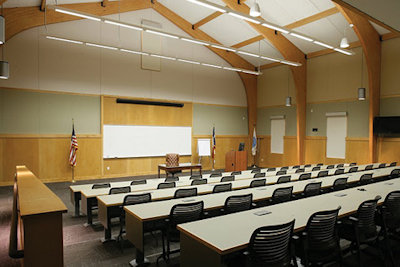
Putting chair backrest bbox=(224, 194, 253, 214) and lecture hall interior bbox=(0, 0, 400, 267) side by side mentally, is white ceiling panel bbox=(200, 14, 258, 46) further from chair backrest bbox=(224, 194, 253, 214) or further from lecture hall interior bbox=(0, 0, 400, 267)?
chair backrest bbox=(224, 194, 253, 214)

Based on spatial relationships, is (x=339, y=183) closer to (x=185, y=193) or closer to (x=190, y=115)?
(x=185, y=193)

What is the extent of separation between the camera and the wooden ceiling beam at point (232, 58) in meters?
12.5

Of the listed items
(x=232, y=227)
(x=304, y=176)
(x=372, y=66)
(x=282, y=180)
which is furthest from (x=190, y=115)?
(x=232, y=227)

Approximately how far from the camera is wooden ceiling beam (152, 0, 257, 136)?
490 inches

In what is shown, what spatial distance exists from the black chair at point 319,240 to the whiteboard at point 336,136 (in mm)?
10123

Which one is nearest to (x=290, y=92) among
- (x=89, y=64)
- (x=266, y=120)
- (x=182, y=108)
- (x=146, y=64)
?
(x=266, y=120)

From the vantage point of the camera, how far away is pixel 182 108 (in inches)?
517

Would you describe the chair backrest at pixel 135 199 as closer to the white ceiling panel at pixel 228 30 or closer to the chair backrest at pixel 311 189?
the chair backrest at pixel 311 189

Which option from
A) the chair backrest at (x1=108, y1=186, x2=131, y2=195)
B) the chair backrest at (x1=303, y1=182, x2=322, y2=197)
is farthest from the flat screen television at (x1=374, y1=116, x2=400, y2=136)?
the chair backrest at (x1=108, y1=186, x2=131, y2=195)

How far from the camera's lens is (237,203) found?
4.04 m

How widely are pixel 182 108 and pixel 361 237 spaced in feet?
34.2

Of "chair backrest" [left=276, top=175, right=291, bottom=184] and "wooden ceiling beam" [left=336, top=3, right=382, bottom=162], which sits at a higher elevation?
"wooden ceiling beam" [left=336, top=3, right=382, bottom=162]

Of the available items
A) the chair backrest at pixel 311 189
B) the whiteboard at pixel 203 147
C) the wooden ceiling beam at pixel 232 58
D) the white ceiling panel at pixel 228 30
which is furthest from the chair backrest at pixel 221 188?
the wooden ceiling beam at pixel 232 58

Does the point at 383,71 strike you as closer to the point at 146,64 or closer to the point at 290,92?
the point at 290,92
